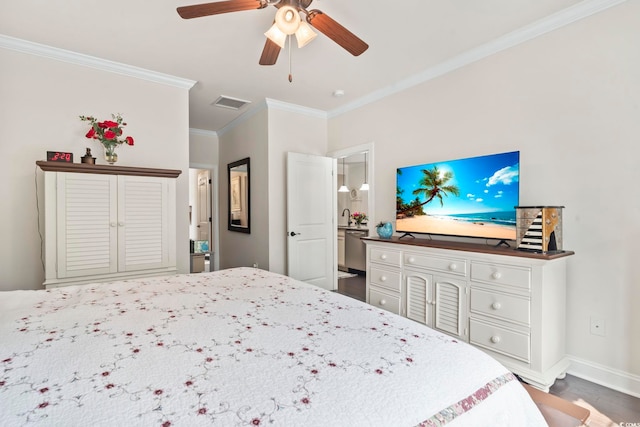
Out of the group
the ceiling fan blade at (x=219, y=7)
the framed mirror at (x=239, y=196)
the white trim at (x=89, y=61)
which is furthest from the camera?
the framed mirror at (x=239, y=196)

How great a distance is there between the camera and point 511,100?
2.75m

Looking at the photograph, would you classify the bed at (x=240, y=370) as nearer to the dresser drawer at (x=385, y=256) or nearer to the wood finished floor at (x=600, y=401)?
the wood finished floor at (x=600, y=401)

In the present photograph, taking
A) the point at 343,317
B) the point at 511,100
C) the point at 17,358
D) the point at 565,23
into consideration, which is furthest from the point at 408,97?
the point at 17,358

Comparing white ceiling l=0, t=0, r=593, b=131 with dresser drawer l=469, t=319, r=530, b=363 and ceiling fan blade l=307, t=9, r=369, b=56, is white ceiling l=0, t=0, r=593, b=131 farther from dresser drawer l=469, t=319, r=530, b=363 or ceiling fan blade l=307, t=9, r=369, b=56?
dresser drawer l=469, t=319, r=530, b=363

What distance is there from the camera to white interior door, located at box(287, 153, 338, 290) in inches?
171

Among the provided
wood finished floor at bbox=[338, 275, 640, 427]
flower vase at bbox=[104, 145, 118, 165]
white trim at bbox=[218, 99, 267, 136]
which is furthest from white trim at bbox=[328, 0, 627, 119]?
flower vase at bbox=[104, 145, 118, 165]

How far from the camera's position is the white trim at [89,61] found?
281cm

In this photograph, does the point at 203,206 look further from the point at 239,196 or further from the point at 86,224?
the point at 86,224

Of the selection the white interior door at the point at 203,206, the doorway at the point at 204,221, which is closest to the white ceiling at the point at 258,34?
the doorway at the point at 204,221

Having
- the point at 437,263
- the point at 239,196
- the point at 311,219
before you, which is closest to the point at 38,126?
the point at 239,196

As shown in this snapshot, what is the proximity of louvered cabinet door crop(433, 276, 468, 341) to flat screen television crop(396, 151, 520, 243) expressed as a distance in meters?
0.51

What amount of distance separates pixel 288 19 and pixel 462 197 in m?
2.08

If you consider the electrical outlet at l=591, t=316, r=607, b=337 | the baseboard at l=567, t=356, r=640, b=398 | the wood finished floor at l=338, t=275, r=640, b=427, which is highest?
the electrical outlet at l=591, t=316, r=607, b=337

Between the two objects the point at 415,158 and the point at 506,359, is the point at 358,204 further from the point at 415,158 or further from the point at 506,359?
the point at 506,359
